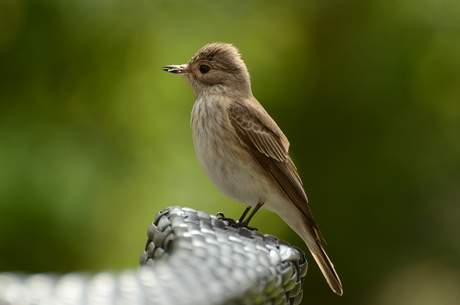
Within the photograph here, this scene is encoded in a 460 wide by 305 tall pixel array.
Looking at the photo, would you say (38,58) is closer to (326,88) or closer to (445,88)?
(326,88)

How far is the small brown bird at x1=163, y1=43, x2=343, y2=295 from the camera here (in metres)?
2.94

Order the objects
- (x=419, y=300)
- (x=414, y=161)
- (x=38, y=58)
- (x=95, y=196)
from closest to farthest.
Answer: (x=95, y=196)
(x=38, y=58)
(x=414, y=161)
(x=419, y=300)

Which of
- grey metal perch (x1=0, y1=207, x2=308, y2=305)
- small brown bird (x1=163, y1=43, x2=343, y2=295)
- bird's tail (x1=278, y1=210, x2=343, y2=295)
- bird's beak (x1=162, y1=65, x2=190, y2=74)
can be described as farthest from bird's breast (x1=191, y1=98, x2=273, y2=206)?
grey metal perch (x1=0, y1=207, x2=308, y2=305)

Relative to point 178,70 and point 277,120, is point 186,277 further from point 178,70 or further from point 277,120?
point 277,120

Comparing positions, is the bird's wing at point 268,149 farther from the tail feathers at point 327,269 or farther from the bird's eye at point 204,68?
the bird's eye at point 204,68

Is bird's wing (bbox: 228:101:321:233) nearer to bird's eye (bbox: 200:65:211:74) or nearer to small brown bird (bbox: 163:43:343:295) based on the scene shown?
small brown bird (bbox: 163:43:343:295)

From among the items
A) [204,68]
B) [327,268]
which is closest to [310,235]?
[327,268]

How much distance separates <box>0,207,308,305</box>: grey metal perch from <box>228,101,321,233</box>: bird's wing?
1.28 metres

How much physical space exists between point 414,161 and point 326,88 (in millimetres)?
931

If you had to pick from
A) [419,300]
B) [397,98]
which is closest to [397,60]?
[397,98]

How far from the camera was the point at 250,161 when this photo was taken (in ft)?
9.79

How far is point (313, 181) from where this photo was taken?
181 inches

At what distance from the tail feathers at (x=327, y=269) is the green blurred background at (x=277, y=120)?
3.04 ft

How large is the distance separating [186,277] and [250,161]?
1.89 metres
